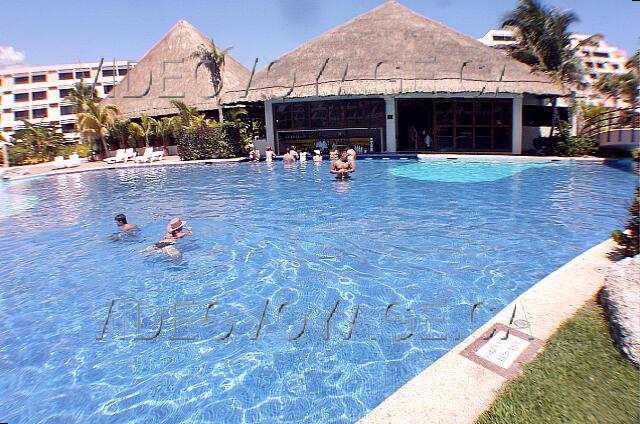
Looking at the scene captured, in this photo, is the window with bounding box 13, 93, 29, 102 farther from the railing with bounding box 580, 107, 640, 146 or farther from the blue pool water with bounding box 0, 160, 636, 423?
the railing with bounding box 580, 107, 640, 146

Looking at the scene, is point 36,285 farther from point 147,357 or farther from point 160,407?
point 160,407

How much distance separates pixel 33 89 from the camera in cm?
6731

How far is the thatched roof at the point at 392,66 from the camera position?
21.0 m

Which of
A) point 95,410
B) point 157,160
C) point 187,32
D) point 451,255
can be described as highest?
point 187,32

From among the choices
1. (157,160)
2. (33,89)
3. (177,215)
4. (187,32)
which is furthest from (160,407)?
(33,89)

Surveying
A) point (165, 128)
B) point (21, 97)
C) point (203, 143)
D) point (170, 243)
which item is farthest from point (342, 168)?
point (21, 97)

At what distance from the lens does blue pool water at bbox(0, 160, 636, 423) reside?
4.13 m

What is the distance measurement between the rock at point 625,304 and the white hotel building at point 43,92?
237ft

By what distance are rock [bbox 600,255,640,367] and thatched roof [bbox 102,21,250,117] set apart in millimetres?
28851

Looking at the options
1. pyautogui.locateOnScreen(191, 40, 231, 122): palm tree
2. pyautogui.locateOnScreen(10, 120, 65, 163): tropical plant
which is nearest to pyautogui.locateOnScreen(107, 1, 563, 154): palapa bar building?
pyautogui.locateOnScreen(191, 40, 231, 122): palm tree

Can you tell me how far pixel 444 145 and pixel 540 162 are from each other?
6.12 meters

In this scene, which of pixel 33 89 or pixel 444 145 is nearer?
pixel 444 145

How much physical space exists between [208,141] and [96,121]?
839cm

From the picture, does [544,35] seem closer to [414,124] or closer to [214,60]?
[414,124]
